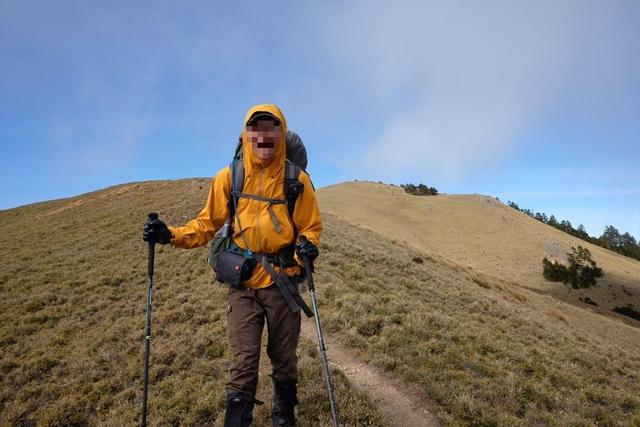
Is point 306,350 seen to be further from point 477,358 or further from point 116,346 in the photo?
point 116,346

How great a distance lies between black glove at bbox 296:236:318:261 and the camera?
14.4 ft

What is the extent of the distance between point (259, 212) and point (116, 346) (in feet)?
24.9

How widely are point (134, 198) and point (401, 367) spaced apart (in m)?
36.0

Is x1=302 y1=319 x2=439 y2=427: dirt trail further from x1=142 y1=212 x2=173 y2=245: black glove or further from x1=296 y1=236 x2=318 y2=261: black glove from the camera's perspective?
x1=142 y1=212 x2=173 y2=245: black glove

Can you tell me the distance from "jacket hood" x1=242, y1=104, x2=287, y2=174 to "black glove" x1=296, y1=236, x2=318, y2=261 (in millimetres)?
911

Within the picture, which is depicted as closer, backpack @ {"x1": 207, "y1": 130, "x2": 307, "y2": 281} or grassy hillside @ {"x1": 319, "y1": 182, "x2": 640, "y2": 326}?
backpack @ {"x1": 207, "y1": 130, "x2": 307, "y2": 281}

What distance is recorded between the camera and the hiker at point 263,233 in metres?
4.32

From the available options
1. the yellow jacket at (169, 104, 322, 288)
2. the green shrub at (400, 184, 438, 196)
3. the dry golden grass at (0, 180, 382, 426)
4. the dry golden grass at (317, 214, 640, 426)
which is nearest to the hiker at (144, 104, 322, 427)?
the yellow jacket at (169, 104, 322, 288)

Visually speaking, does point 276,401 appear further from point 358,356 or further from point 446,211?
point 446,211

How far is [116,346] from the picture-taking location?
9508mm

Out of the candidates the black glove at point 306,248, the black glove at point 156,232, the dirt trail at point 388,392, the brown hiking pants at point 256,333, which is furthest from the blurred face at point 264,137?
the dirt trail at point 388,392

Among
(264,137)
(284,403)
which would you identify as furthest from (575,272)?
(264,137)

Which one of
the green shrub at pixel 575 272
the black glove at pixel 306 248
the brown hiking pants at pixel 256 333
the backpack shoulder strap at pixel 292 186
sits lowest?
the green shrub at pixel 575 272

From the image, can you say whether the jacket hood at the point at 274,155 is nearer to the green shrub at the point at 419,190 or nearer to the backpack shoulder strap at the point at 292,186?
the backpack shoulder strap at the point at 292,186
